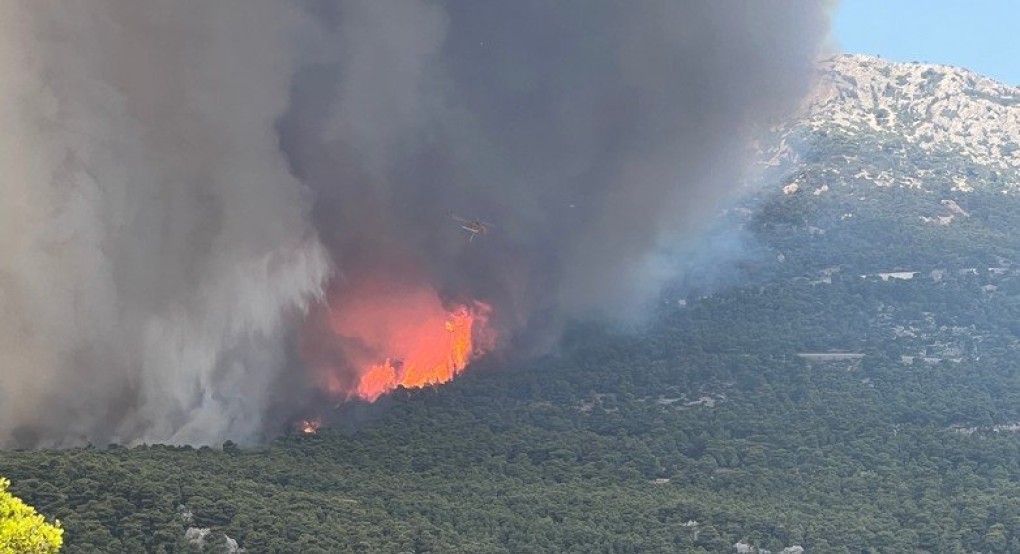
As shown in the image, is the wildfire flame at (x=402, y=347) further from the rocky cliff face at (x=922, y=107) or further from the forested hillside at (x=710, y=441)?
the rocky cliff face at (x=922, y=107)

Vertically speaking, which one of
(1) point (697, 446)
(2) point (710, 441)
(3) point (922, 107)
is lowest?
(1) point (697, 446)

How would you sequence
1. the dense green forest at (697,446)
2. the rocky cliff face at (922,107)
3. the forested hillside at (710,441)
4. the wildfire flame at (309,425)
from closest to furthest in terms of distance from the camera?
the dense green forest at (697,446) → the forested hillside at (710,441) → the wildfire flame at (309,425) → the rocky cliff face at (922,107)

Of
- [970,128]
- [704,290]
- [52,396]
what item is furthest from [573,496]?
[970,128]

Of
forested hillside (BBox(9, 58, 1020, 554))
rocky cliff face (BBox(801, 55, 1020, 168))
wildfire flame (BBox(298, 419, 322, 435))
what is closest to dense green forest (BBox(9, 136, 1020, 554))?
forested hillside (BBox(9, 58, 1020, 554))

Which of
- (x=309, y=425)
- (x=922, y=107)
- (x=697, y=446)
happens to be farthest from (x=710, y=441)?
(x=922, y=107)

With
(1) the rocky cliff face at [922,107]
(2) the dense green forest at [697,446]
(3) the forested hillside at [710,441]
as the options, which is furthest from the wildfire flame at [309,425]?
(1) the rocky cliff face at [922,107]

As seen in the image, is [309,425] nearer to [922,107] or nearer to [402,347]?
[402,347]
